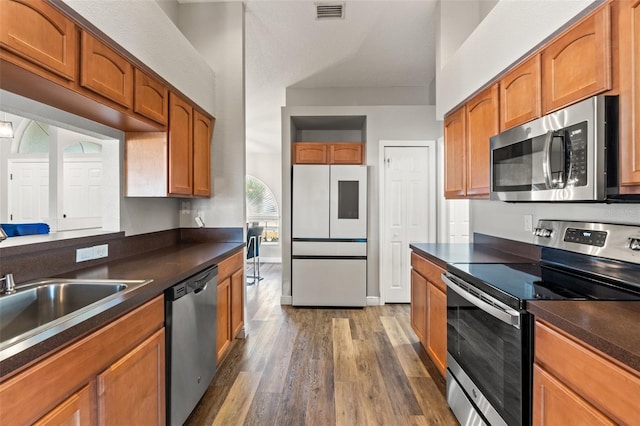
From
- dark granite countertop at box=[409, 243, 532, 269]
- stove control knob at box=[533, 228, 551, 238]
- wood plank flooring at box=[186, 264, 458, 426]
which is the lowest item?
wood plank flooring at box=[186, 264, 458, 426]

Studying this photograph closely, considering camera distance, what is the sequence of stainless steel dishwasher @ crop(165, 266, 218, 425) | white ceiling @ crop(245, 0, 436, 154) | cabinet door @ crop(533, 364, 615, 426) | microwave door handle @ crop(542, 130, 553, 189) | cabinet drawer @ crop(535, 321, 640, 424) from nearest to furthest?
cabinet drawer @ crop(535, 321, 640, 424), cabinet door @ crop(533, 364, 615, 426), microwave door handle @ crop(542, 130, 553, 189), stainless steel dishwasher @ crop(165, 266, 218, 425), white ceiling @ crop(245, 0, 436, 154)

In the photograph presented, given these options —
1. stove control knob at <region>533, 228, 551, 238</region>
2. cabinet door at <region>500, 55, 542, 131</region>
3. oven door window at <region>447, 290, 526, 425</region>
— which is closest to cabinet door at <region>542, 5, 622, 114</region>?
cabinet door at <region>500, 55, 542, 131</region>

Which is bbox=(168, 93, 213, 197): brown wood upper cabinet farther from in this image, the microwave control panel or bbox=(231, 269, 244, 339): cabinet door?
the microwave control panel

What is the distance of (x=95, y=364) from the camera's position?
102 cm

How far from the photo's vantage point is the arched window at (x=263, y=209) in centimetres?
744

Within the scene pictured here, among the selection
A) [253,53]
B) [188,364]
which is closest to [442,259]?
[188,364]

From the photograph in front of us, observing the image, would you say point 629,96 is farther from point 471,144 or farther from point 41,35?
point 41,35

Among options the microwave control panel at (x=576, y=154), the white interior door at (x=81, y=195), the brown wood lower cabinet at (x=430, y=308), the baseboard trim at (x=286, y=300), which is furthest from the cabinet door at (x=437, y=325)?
the white interior door at (x=81, y=195)

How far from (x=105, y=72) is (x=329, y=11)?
201 cm

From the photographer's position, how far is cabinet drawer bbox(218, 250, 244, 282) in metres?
2.26

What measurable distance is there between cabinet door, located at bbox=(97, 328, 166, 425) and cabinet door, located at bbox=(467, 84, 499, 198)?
2145 millimetres

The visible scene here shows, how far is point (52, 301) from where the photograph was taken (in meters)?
1.41

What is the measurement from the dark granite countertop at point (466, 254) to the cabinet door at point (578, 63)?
940 millimetres

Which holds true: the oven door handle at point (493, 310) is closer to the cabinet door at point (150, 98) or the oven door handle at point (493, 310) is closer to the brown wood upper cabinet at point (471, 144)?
the brown wood upper cabinet at point (471, 144)
